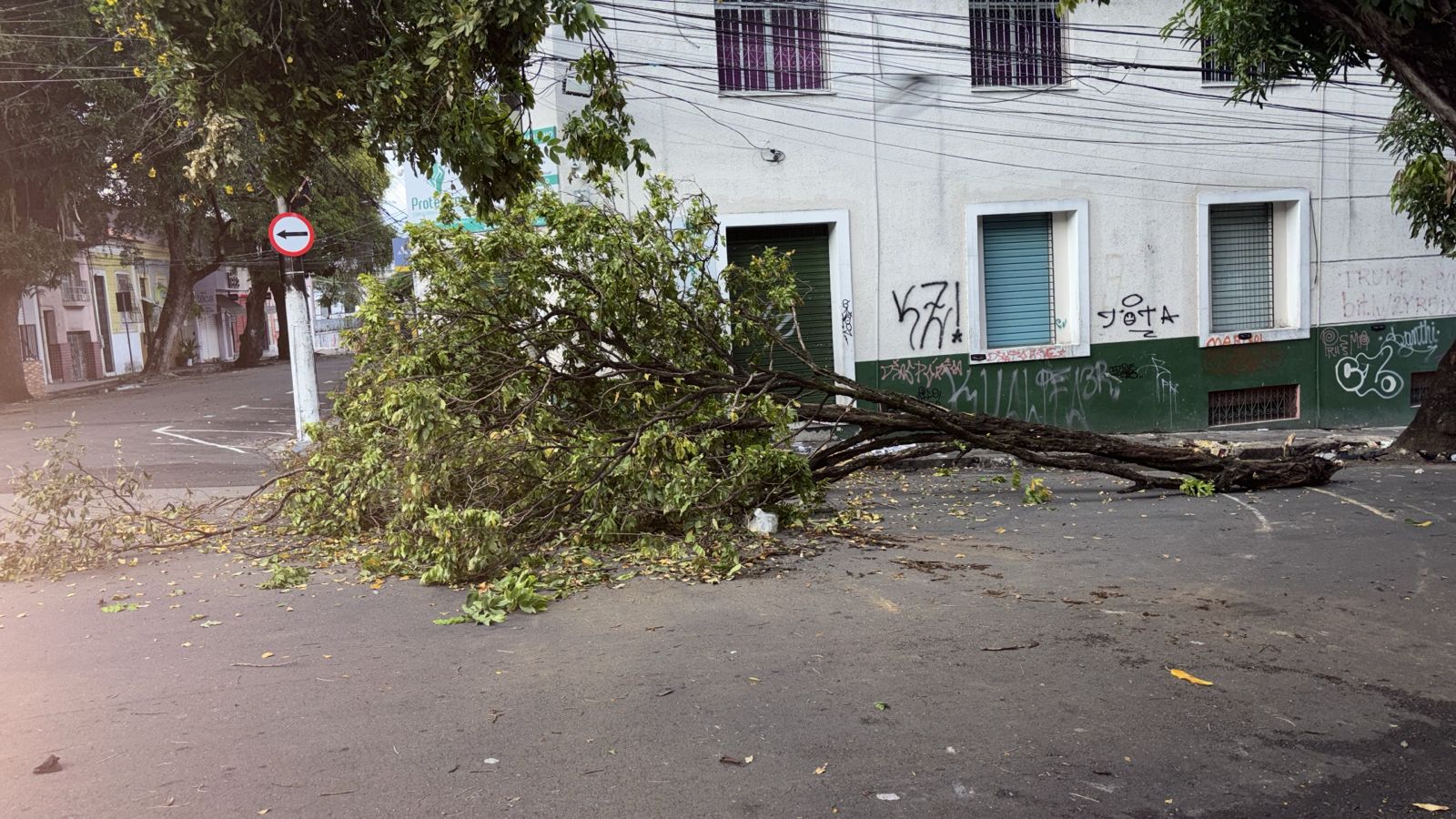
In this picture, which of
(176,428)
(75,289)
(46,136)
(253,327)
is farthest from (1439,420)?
(253,327)

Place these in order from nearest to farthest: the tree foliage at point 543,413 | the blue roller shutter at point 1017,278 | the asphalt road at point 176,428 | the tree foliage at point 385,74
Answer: the tree foliage at point 385,74, the tree foliage at point 543,413, the asphalt road at point 176,428, the blue roller shutter at point 1017,278

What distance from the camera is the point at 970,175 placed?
13.6 meters

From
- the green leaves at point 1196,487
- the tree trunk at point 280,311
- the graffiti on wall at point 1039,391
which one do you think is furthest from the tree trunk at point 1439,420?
the tree trunk at point 280,311

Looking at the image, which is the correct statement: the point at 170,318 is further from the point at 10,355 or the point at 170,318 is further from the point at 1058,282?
the point at 1058,282

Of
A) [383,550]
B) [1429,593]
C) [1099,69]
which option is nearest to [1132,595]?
[1429,593]

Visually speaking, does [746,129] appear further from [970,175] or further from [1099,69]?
[1099,69]

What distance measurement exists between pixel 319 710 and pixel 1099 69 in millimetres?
13049

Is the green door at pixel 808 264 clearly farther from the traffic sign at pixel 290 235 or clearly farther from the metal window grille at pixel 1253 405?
the metal window grille at pixel 1253 405

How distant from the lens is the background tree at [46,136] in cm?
1842

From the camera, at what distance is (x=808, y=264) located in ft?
44.3

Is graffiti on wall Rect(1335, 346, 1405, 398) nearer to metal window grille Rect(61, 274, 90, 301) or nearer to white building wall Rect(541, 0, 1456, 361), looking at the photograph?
white building wall Rect(541, 0, 1456, 361)

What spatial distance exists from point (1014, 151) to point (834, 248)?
112 inches

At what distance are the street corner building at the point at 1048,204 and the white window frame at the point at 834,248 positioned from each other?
35 millimetres

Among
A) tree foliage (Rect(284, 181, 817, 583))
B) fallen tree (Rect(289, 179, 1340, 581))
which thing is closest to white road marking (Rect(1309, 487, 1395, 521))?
fallen tree (Rect(289, 179, 1340, 581))
